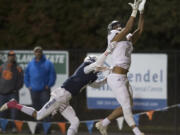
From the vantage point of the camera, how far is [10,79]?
740 inches

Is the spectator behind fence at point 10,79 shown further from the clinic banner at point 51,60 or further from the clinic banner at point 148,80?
the clinic banner at point 148,80

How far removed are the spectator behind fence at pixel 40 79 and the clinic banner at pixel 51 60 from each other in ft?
3.52

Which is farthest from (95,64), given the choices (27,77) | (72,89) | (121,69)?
(27,77)

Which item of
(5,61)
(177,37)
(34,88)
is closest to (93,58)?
(34,88)

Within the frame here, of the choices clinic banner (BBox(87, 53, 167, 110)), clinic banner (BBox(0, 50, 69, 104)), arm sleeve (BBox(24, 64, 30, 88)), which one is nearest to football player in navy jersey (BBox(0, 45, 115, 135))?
arm sleeve (BBox(24, 64, 30, 88))

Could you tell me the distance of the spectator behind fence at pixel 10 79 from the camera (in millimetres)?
18750

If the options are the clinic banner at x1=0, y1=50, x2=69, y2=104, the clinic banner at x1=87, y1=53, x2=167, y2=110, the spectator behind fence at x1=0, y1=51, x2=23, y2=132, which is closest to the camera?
the spectator behind fence at x1=0, y1=51, x2=23, y2=132

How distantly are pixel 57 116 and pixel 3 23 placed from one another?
5.98 m

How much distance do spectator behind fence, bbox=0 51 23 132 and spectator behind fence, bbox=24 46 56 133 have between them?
29cm

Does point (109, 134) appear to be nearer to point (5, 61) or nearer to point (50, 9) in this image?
point (5, 61)

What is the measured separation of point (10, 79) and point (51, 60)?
1.45 meters

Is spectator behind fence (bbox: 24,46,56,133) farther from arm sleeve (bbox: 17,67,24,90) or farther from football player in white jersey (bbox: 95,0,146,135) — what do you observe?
football player in white jersey (bbox: 95,0,146,135)

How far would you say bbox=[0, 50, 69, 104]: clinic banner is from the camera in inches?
779

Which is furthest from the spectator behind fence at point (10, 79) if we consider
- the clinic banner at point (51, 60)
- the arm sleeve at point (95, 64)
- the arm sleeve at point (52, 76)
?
the arm sleeve at point (95, 64)
